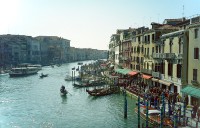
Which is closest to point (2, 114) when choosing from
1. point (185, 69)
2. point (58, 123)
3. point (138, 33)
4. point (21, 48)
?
point (58, 123)

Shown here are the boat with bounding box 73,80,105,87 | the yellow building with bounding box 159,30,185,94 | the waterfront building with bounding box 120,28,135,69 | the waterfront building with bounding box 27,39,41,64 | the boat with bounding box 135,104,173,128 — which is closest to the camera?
the boat with bounding box 135,104,173,128

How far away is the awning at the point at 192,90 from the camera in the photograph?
103ft

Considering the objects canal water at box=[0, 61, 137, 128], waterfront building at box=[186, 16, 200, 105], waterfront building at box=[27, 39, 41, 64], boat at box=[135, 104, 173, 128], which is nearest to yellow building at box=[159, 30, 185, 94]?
waterfront building at box=[186, 16, 200, 105]

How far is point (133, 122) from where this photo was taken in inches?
1312

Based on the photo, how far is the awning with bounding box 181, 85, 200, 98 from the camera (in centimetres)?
3131

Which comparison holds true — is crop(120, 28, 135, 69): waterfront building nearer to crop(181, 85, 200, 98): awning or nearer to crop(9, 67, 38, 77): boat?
crop(181, 85, 200, 98): awning

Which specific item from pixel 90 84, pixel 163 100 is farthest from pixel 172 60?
pixel 90 84

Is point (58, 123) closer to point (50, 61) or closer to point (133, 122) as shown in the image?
point (133, 122)

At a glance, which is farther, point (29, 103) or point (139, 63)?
point (139, 63)

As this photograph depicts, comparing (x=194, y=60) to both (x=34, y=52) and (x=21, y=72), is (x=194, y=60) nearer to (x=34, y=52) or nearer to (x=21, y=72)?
(x=21, y=72)

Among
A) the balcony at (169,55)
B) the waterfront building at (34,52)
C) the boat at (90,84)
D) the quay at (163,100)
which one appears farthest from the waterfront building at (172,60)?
the waterfront building at (34,52)

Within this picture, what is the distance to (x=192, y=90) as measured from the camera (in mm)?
33062

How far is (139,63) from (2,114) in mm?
28006

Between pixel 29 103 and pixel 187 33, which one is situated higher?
pixel 187 33
